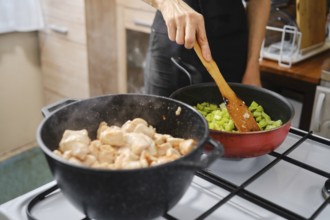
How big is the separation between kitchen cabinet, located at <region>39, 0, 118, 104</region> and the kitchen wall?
0.32 feet

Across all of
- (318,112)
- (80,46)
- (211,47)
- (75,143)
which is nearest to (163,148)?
(75,143)

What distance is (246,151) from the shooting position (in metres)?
0.69

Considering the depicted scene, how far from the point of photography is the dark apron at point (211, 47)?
1236 millimetres

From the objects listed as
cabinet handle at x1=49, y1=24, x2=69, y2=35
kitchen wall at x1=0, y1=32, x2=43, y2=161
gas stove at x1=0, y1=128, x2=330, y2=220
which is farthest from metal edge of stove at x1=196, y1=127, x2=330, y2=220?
kitchen wall at x1=0, y1=32, x2=43, y2=161

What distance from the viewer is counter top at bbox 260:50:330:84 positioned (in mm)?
1497

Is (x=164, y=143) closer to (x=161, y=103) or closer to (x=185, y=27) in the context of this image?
(x=161, y=103)

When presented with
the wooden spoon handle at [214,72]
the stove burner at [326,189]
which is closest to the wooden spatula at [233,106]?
the wooden spoon handle at [214,72]

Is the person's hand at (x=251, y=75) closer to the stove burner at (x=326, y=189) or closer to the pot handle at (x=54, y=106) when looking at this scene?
the stove burner at (x=326, y=189)

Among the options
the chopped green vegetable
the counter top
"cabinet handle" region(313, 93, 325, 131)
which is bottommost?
"cabinet handle" region(313, 93, 325, 131)

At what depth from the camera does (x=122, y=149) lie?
1.93 ft

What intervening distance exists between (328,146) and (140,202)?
1.82 feet

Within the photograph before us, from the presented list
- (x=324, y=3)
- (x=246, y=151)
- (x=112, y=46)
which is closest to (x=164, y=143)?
(x=246, y=151)

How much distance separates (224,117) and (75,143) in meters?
0.36

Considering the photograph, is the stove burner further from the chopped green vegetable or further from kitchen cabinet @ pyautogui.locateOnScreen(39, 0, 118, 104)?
kitchen cabinet @ pyautogui.locateOnScreen(39, 0, 118, 104)
